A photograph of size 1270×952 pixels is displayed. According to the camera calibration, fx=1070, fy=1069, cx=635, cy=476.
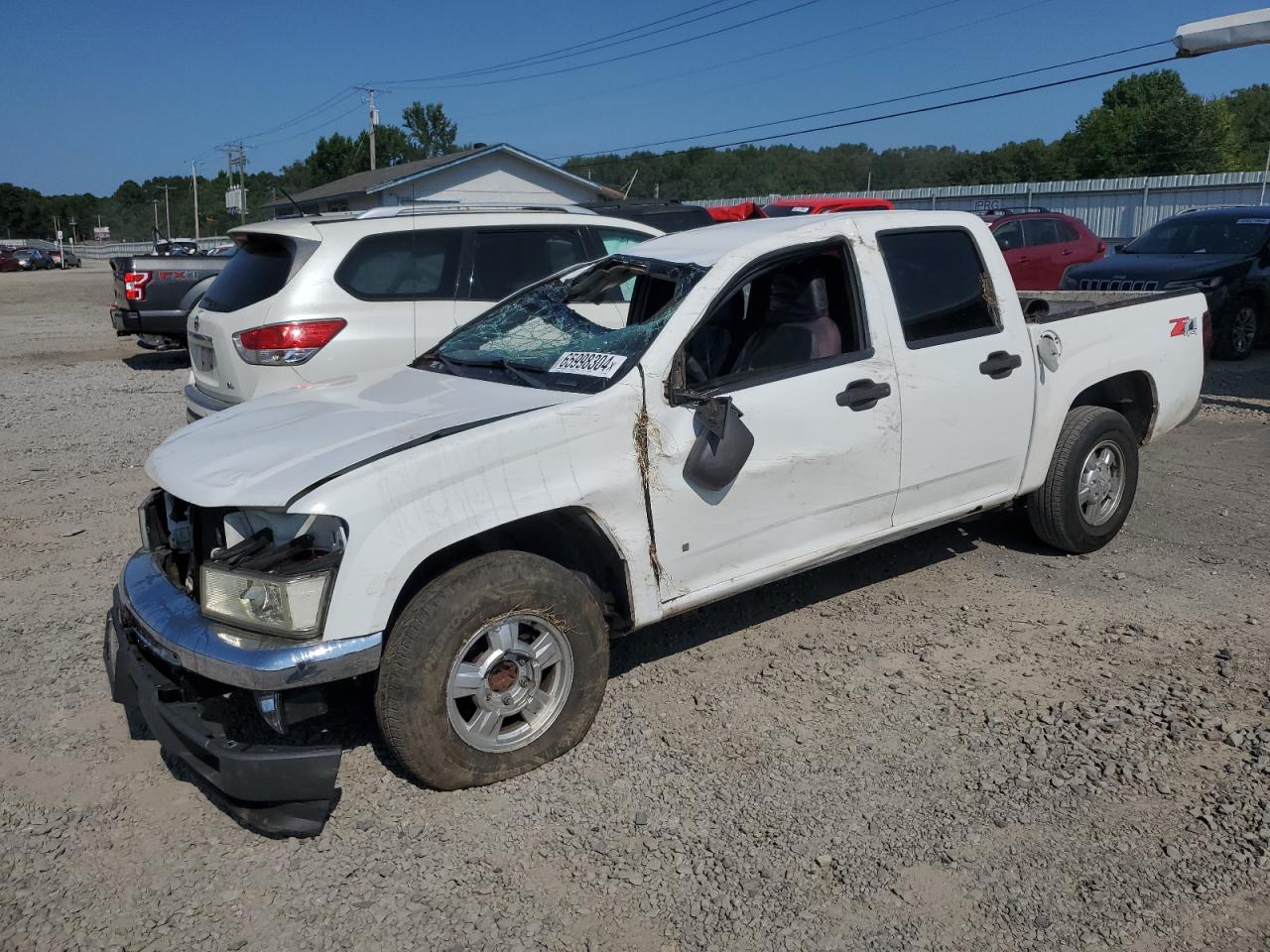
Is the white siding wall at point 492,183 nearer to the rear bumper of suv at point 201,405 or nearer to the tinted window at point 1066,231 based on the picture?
the tinted window at point 1066,231

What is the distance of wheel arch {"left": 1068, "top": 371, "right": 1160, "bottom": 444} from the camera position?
5840 mm

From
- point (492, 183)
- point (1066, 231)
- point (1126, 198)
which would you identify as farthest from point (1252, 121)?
point (1066, 231)

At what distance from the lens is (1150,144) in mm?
67375

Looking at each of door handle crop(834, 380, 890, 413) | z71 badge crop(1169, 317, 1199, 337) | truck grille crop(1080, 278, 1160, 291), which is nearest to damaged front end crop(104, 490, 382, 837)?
door handle crop(834, 380, 890, 413)

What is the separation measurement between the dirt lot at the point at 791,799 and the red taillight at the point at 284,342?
72.0 inches

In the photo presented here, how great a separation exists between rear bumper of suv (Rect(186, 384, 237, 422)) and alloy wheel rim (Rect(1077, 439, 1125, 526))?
17.0 ft

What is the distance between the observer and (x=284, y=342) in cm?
676

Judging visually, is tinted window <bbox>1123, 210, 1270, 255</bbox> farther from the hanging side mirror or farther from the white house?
the white house

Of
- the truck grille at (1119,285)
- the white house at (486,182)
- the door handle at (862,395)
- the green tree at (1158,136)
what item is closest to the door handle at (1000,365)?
the door handle at (862,395)

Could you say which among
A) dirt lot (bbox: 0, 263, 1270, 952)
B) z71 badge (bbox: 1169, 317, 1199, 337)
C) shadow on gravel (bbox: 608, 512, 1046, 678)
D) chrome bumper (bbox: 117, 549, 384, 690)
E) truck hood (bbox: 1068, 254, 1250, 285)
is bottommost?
dirt lot (bbox: 0, 263, 1270, 952)

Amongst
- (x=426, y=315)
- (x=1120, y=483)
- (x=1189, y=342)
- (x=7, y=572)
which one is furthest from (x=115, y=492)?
(x=1189, y=342)

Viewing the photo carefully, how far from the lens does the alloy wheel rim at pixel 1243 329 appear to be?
39.7 feet

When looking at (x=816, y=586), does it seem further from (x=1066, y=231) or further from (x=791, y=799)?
(x=1066, y=231)

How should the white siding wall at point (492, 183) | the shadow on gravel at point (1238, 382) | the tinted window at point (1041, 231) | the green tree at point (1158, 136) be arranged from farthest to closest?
the green tree at point (1158, 136), the white siding wall at point (492, 183), the tinted window at point (1041, 231), the shadow on gravel at point (1238, 382)
